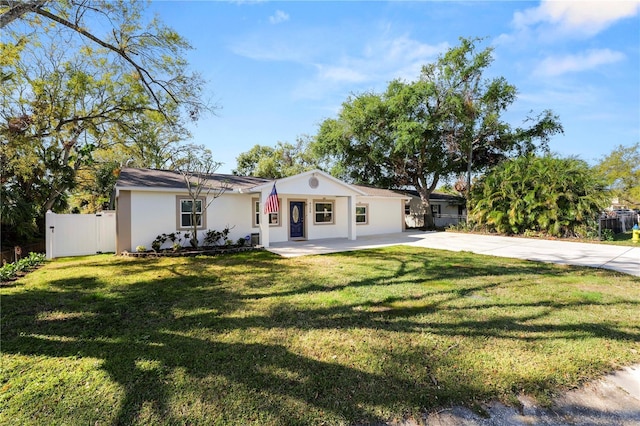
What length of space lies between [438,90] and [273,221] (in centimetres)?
1503

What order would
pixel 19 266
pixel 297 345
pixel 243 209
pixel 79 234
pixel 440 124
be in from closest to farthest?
1. pixel 297 345
2. pixel 19 266
3. pixel 79 234
4. pixel 243 209
5. pixel 440 124

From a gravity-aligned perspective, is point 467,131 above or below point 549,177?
above

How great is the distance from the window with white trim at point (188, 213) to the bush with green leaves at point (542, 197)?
15.2 meters

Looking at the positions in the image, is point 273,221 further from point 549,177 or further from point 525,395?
point 549,177

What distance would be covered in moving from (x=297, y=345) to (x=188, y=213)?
31.4 feet

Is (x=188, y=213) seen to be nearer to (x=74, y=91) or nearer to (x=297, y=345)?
(x=297, y=345)

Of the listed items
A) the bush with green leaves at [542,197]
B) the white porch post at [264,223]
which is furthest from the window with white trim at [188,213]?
the bush with green leaves at [542,197]

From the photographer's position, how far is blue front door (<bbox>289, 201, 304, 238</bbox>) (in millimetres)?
14305

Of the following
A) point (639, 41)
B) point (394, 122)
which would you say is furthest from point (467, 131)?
point (639, 41)

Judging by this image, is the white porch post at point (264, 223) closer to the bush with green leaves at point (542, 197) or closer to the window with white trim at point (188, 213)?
the window with white trim at point (188, 213)

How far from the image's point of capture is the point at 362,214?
1744cm

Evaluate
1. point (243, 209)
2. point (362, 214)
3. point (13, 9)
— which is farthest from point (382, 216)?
point (13, 9)

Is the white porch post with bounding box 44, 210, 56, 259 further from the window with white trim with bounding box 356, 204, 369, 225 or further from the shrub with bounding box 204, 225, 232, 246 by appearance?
the window with white trim with bounding box 356, 204, 369, 225

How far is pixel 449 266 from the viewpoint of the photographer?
7.97 meters
